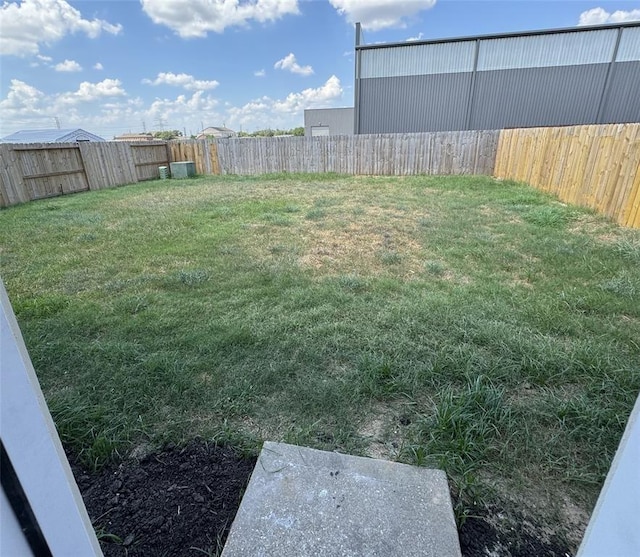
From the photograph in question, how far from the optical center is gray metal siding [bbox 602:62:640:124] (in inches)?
493

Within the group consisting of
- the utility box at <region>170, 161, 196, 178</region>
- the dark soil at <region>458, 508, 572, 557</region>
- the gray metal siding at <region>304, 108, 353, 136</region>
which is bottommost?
the dark soil at <region>458, 508, 572, 557</region>

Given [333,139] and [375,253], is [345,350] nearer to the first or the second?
[375,253]

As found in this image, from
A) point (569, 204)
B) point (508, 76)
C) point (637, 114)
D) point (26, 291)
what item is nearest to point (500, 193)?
point (569, 204)

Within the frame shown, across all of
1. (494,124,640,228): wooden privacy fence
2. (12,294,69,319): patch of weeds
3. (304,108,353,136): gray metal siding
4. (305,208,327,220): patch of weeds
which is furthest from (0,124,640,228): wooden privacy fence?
(304,108,353,136): gray metal siding

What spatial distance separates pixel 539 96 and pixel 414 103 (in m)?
4.51

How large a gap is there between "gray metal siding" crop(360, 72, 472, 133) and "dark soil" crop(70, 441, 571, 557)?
1541 centimetres

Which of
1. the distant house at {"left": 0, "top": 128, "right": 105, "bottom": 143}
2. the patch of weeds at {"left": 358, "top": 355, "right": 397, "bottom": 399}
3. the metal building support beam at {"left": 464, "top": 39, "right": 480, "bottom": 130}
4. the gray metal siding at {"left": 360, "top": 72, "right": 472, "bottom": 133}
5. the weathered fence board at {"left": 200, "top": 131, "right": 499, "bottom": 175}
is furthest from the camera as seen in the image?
the distant house at {"left": 0, "top": 128, "right": 105, "bottom": 143}

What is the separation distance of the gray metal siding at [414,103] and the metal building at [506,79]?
0.04 m

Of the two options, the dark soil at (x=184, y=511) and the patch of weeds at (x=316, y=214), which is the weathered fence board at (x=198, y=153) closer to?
the patch of weeds at (x=316, y=214)

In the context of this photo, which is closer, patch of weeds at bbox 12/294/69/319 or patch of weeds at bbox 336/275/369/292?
patch of weeds at bbox 12/294/69/319

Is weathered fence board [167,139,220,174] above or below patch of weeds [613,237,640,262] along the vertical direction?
above

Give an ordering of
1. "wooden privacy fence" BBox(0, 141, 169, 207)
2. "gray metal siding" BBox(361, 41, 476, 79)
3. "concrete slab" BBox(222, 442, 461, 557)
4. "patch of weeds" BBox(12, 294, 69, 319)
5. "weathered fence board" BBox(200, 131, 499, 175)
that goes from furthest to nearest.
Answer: "gray metal siding" BBox(361, 41, 476, 79) → "weathered fence board" BBox(200, 131, 499, 175) → "wooden privacy fence" BBox(0, 141, 169, 207) → "patch of weeds" BBox(12, 294, 69, 319) → "concrete slab" BBox(222, 442, 461, 557)

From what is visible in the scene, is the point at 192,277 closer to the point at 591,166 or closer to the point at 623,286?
the point at 623,286

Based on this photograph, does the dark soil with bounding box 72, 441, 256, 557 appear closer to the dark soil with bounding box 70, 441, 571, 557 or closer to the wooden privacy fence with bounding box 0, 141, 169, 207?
the dark soil with bounding box 70, 441, 571, 557
